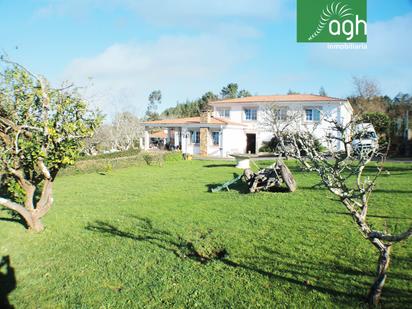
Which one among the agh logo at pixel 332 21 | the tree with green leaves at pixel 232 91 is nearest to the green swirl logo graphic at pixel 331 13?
the agh logo at pixel 332 21

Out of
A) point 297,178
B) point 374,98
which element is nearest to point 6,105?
point 297,178

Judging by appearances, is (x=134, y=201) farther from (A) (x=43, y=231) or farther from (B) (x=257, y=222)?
(B) (x=257, y=222)

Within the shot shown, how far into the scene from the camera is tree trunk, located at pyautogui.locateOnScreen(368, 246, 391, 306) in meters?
4.44

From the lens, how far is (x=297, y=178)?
15875mm

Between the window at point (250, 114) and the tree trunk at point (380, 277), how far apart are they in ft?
111

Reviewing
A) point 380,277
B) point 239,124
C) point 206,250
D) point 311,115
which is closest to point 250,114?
point 239,124

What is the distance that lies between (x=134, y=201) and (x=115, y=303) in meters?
8.00

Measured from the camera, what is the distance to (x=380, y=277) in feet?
14.8

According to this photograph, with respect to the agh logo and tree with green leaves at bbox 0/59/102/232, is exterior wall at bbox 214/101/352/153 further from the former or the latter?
tree with green leaves at bbox 0/59/102/232

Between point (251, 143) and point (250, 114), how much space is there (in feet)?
11.8

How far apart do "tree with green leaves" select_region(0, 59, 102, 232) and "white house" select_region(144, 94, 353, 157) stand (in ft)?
80.6

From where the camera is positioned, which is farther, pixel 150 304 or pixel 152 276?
pixel 152 276

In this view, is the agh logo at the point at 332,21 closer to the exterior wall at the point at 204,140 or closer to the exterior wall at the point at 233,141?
the exterior wall at the point at 233,141

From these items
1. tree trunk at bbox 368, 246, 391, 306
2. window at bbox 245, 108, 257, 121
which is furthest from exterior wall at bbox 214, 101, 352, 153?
tree trunk at bbox 368, 246, 391, 306
